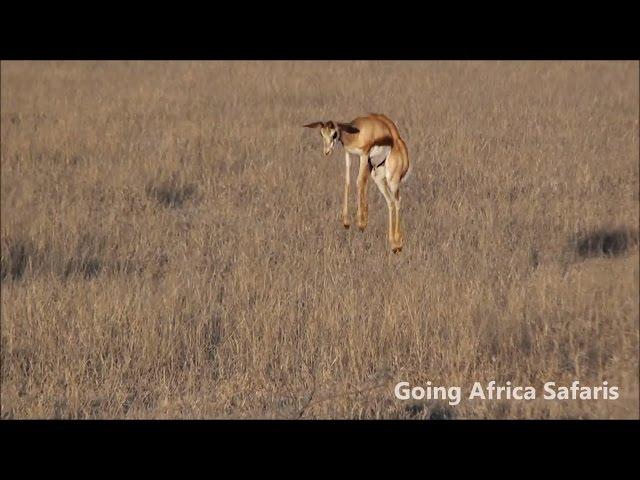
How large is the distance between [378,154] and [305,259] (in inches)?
82.0

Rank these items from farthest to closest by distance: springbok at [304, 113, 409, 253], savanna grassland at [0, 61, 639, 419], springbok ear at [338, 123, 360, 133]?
savanna grassland at [0, 61, 639, 419]
springbok at [304, 113, 409, 253]
springbok ear at [338, 123, 360, 133]

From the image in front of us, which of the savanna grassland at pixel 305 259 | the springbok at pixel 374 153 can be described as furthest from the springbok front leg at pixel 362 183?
the savanna grassland at pixel 305 259

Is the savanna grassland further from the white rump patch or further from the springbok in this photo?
the white rump patch

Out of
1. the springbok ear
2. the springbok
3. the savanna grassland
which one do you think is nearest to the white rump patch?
the springbok

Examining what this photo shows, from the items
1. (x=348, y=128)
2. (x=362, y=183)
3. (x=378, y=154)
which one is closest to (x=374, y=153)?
(x=378, y=154)

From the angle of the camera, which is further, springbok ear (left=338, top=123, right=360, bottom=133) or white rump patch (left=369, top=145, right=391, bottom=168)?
white rump patch (left=369, top=145, right=391, bottom=168)

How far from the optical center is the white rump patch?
5.07 meters

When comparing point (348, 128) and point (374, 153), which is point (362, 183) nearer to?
point (374, 153)

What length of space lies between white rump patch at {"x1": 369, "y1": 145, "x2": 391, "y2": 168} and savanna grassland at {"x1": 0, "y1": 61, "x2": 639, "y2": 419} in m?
1.04

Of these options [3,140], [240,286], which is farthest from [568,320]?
[3,140]

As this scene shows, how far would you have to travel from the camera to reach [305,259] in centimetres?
702

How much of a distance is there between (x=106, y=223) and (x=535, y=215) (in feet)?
14.3

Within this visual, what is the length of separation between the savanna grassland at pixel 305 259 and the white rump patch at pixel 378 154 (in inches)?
40.8

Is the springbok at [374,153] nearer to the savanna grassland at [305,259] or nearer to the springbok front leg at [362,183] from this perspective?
the springbok front leg at [362,183]
